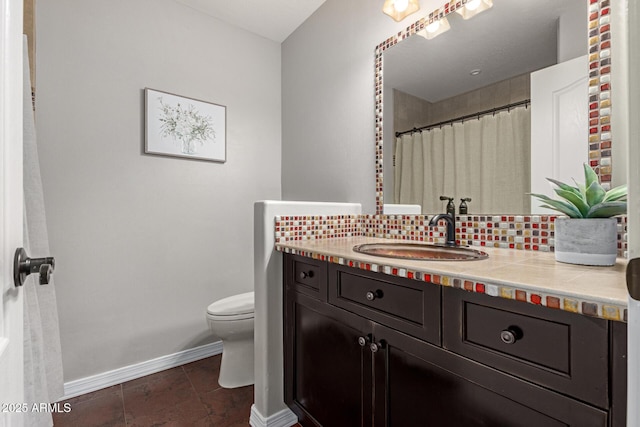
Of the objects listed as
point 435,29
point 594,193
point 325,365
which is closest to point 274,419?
point 325,365

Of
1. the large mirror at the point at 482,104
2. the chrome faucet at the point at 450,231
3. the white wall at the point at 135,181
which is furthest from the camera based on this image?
the white wall at the point at 135,181

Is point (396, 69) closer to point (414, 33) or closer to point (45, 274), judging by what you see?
point (414, 33)

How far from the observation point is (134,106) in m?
1.95

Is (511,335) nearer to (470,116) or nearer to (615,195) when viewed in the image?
(615,195)

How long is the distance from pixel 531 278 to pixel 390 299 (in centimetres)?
40

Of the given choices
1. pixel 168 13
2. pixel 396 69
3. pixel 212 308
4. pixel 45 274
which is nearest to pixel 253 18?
pixel 168 13

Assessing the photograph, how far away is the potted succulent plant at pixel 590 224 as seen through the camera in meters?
0.84

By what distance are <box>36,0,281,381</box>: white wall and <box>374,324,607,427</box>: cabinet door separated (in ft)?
5.32

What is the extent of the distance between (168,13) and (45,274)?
215cm

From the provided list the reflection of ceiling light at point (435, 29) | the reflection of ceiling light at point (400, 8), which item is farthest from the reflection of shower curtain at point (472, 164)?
the reflection of ceiling light at point (400, 8)

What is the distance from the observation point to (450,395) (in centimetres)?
81

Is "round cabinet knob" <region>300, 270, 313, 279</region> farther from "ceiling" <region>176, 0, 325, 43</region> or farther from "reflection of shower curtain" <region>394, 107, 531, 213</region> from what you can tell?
"ceiling" <region>176, 0, 325, 43</region>

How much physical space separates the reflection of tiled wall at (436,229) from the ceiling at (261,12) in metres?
1.60

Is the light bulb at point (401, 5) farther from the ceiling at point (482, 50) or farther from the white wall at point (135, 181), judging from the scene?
the white wall at point (135, 181)
